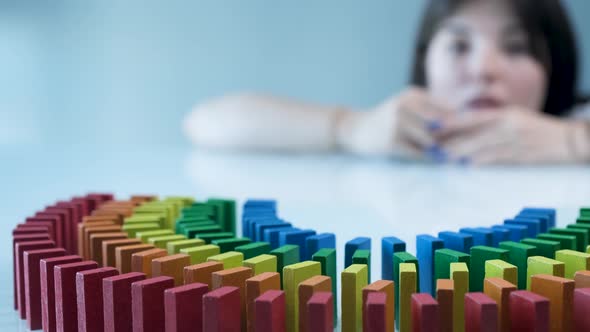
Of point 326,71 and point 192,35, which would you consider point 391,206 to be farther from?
point 192,35

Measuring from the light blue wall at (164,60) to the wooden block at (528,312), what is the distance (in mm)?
A: 2221

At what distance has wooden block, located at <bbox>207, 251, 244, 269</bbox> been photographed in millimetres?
482

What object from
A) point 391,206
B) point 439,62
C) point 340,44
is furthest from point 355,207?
point 340,44

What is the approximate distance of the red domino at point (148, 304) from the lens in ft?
1.39

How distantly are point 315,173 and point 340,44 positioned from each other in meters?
1.30

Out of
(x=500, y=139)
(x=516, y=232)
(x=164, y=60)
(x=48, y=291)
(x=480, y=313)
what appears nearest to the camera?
(x=480, y=313)

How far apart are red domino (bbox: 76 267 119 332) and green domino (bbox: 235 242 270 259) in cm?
11

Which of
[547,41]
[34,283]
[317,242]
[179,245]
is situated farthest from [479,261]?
[547,41]

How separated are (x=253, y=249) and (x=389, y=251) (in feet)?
0.35

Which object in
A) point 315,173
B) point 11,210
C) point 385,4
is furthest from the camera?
point 385,4

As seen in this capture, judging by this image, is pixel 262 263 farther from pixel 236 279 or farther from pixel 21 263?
pixel 21 263

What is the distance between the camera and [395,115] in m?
1.47

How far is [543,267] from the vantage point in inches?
17.9

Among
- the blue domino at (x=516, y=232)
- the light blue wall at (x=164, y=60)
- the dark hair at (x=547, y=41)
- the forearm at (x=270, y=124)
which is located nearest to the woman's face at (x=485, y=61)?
the dark hair at (x=547, y=41)
